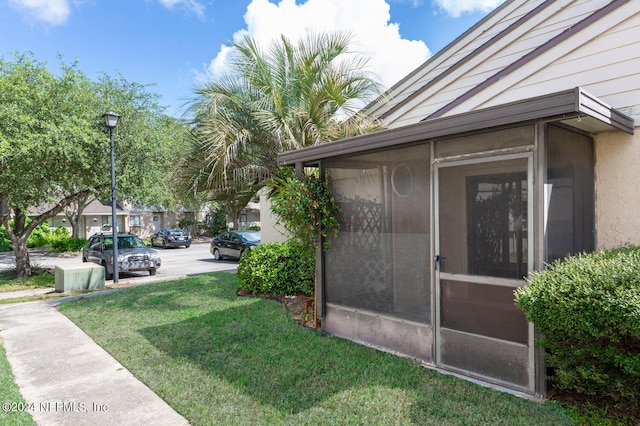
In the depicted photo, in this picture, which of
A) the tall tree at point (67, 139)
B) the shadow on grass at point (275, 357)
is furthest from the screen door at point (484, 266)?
the tall tree at point (67, 139)

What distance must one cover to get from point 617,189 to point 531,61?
197cm

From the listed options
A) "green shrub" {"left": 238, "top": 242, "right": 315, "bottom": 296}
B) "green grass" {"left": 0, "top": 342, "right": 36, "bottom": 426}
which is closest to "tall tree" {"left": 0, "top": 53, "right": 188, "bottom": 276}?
"green shrub" {"left": 238, "top": 242, "right": 315, "bottom": 296}

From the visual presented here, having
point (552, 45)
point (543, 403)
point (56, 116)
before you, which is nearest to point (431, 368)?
point (543, 403)

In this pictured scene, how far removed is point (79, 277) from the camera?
31.6ft

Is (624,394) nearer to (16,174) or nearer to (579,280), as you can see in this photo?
(579,280)

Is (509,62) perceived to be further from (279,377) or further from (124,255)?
(124,255)

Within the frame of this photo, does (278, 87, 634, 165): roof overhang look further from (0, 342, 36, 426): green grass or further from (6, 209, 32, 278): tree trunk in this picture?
(6, 209, 32, 278): tree trunk

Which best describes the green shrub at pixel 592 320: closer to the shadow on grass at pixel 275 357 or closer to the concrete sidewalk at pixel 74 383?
the shadow on grass at pixel 275 357

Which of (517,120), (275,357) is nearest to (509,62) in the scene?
(517,120)

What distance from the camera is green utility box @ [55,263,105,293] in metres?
9.45

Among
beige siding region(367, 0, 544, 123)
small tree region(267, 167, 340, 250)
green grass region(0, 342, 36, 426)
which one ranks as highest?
beige siding region(367, 0, 544, 123)

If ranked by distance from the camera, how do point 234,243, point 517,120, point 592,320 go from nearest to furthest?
point 592,320, point 517,120, point 234,243

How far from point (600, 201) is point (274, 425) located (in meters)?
3.93

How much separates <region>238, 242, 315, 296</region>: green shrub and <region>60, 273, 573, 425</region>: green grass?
966 millimetres
